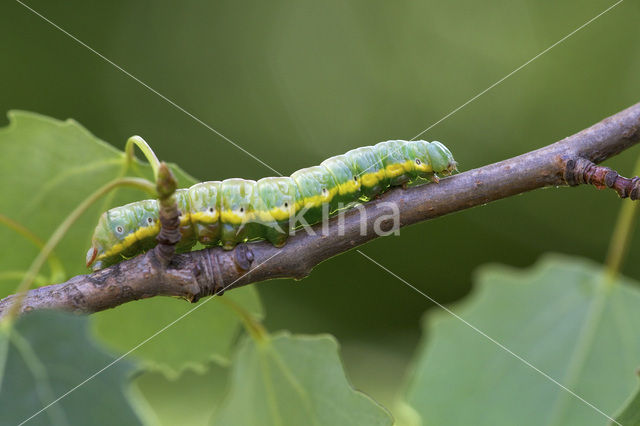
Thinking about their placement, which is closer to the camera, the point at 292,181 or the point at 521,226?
the point at 292,181

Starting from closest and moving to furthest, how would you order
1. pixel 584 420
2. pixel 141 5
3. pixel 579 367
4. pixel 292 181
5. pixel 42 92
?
pixel 292 181, pixel 584 420, pixel 579 367, pixel 42 92, pixel 141 5

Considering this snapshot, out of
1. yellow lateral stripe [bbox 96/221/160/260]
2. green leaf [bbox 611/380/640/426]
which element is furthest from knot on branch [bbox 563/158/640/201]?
yellow lateral stripe [bbox 96/221/160/260]

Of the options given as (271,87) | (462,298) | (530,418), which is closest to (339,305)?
(462,298)

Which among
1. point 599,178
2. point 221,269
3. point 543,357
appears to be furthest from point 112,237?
point 543,357

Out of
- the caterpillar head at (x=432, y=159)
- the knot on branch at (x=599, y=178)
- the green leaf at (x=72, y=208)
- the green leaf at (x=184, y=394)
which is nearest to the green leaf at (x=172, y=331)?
the green leaf at (x=72, y=208)

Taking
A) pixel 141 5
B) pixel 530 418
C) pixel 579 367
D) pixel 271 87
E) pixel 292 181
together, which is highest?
pixel 141 5

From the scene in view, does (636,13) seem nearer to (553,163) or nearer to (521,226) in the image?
(521,226)
